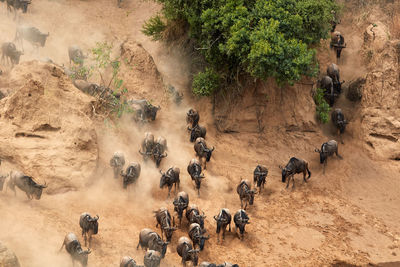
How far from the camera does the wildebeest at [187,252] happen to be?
19094mm

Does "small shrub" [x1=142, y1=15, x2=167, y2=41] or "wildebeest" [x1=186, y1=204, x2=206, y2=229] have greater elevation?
"small shrub" [x1=142, y1=15, x2=167, y2=41]

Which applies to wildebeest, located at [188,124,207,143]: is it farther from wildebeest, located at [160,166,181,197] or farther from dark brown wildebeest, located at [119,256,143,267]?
dark brown wildebeest, located at [119,256,143,267]

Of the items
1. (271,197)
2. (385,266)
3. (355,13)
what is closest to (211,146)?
(271,197)

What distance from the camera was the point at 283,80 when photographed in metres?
26.3

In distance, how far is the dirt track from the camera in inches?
757

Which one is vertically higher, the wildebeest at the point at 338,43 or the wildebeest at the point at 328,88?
the wildebeest at the point at 338,43

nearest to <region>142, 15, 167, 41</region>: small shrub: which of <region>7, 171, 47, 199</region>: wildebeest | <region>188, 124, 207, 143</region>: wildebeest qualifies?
<region>188, 124, 207, 143</region>: wildebeest

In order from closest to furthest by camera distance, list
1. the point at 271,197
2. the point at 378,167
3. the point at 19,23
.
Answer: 1. the point at 271,197
2. the point at 378,167
3. the point at 19,23

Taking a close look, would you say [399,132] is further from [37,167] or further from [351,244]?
[37,167]

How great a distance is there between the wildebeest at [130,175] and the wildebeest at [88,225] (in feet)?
13.1

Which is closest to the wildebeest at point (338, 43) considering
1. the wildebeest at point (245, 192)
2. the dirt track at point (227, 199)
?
the dirt track at point (227, 199)

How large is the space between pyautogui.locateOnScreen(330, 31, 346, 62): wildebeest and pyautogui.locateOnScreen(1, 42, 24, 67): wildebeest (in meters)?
18.2

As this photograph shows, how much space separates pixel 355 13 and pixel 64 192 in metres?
22.5

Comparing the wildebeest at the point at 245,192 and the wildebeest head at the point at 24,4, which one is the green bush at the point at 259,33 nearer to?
the wildebeest at the point at 245,192
